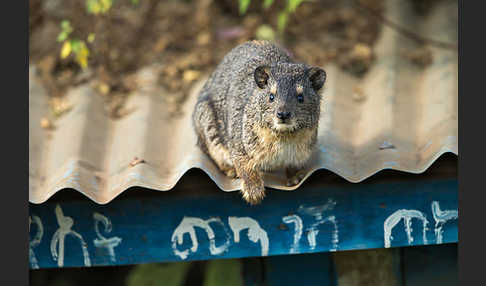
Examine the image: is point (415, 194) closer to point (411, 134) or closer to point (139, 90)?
point (411, 134)

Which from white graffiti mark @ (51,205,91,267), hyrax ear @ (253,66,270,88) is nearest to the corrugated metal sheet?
white graffiti mark @ (51,205,91,267)

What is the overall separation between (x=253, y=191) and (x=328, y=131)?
1061 mm

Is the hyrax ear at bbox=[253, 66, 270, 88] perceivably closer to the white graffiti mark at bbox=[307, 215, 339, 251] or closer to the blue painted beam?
the blue painted beam

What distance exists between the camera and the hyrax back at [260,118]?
3891mm

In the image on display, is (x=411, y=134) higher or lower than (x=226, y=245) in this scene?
higher

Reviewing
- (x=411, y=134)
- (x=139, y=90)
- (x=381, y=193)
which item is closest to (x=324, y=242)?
(x=381, y=193)

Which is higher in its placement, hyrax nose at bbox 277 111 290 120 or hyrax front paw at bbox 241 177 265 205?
hyrax nose at bbox 277 111 290 120

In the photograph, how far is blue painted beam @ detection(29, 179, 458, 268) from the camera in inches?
159

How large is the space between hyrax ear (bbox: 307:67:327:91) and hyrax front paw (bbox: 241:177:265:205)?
726 mm

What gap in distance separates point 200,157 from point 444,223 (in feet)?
5.54

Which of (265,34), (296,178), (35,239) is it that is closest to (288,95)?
(296,178)

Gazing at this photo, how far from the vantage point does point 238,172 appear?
4.20 metres

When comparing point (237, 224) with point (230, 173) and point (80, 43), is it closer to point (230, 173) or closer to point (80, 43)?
point (230, 173)

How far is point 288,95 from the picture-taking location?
12.6 ft
